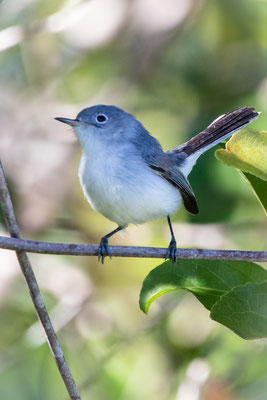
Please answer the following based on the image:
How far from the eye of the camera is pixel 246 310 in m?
1.43

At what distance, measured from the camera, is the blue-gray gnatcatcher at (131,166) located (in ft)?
7.65

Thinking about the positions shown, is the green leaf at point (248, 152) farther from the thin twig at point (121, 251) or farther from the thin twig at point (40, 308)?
the thin twig at point (40, 308)

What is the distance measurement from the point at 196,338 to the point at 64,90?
5.60ft

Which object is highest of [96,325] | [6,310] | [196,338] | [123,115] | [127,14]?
[127,14]

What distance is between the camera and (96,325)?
2.74 meters

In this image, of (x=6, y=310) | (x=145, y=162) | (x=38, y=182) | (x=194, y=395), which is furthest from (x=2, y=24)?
(x=194, y=395)

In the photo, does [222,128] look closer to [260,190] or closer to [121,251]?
[260,190]

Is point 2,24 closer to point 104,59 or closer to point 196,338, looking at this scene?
point 104,59

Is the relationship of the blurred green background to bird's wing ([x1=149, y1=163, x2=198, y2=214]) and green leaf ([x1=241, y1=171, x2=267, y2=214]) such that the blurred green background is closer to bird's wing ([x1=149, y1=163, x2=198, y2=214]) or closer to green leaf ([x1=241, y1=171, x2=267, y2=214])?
bird's wing ([x1=149, y1=163, x2=198, y2=214])

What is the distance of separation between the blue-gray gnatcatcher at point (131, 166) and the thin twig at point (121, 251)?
2.05 feet

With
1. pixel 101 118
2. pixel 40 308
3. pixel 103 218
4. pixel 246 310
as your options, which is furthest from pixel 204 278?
pixel 103 218

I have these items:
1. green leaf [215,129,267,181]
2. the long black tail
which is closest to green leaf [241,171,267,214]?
green leaf [215,129,267,181]

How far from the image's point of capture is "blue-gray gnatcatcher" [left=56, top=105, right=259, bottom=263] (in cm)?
233

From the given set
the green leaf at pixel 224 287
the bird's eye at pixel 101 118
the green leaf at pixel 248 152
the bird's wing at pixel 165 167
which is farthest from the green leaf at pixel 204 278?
the bird's eye at pixel 101 118
